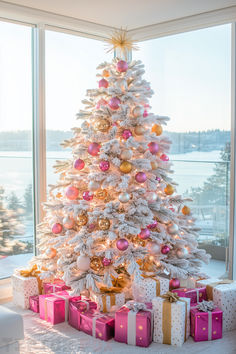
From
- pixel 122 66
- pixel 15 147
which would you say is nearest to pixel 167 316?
pixel 122 66

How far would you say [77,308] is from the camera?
3113 millimetres

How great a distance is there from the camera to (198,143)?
4.09 metres

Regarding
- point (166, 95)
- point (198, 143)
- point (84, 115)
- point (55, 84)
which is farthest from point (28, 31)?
point (198, 143)

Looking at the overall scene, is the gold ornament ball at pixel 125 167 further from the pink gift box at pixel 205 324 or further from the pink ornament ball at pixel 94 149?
the pink gift box at pixel 205 324

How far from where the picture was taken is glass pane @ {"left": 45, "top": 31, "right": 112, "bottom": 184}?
4.15m

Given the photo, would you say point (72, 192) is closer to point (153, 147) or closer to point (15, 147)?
point (153, 147)

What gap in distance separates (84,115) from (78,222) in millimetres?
821

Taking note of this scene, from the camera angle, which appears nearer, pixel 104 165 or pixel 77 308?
pixel 77 308

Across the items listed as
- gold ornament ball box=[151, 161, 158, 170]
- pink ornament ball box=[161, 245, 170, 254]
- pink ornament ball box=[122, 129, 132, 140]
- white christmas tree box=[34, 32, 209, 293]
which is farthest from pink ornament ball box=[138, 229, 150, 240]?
Answer: pink ornament ball box=[122, 129, 132, 140]

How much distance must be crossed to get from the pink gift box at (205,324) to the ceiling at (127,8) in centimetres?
234

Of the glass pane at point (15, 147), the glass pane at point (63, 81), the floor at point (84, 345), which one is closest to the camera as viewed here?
the floor at point (84, 345)

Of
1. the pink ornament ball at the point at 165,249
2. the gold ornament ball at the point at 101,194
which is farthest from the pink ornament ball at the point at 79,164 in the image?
the pink ornament ball at the point at 165,249

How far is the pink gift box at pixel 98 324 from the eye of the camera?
9.59 ft

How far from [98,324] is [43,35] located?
2505 millimetres
